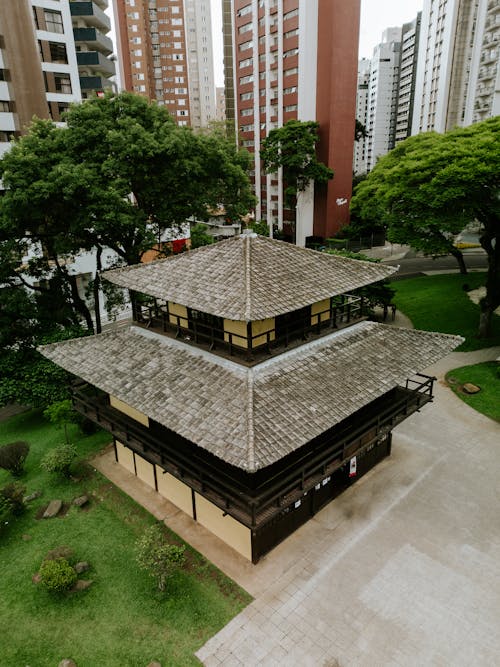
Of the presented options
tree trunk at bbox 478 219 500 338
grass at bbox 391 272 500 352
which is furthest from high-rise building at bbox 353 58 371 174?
tree trunk at bbox 478 219 500 338

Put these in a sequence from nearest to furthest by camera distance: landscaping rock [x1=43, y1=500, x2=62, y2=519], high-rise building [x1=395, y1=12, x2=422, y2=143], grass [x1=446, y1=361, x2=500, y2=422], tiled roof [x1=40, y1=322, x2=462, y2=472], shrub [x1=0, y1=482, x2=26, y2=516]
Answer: tiled roof [x1=40, y1=322, x2=462, y2=472] < shrub [x1=0, y1=482, x2=26, y2=516] < landscaping rock [x1=43, y1=500, x2=62, y2=519] < grass [x1=446, y1=361, x2=500, y2=422] < high-rise building [x1=395, y1=12, x2=422, y2=143]

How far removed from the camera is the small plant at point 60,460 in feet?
66.7

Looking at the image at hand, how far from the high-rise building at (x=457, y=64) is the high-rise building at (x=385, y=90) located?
39.7m

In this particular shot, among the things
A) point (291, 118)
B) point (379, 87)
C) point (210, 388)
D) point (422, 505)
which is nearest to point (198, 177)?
point (210, 388)

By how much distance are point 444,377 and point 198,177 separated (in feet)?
Result: 74.8

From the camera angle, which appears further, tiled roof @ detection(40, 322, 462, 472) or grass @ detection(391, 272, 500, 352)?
grass @ detection(391, 272, 500, 352)

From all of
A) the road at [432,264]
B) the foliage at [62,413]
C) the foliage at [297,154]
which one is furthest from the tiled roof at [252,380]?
the foliage at [297,154]

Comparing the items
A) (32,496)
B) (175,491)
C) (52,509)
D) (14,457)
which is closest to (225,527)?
(175,491)

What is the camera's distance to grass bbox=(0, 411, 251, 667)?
1312cm

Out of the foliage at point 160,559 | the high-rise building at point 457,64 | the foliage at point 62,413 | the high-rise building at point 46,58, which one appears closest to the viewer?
the foliage at point 160,559

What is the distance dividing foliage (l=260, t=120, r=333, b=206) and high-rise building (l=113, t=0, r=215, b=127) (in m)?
43.8

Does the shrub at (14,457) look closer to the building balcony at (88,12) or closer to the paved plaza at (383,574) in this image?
the paved plaza at (383,574)

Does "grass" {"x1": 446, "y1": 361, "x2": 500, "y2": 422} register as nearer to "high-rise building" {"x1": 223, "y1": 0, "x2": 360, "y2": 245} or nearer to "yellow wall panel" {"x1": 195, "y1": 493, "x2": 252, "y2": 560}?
"yellow wall panel" {"x1": 195, "y1": 493, "x2": 252, "y2": 560}

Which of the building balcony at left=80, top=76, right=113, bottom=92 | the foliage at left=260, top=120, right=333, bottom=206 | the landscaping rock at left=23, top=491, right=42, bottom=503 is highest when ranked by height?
the building balcony at left=80, top=76, right=113, bottom=92
